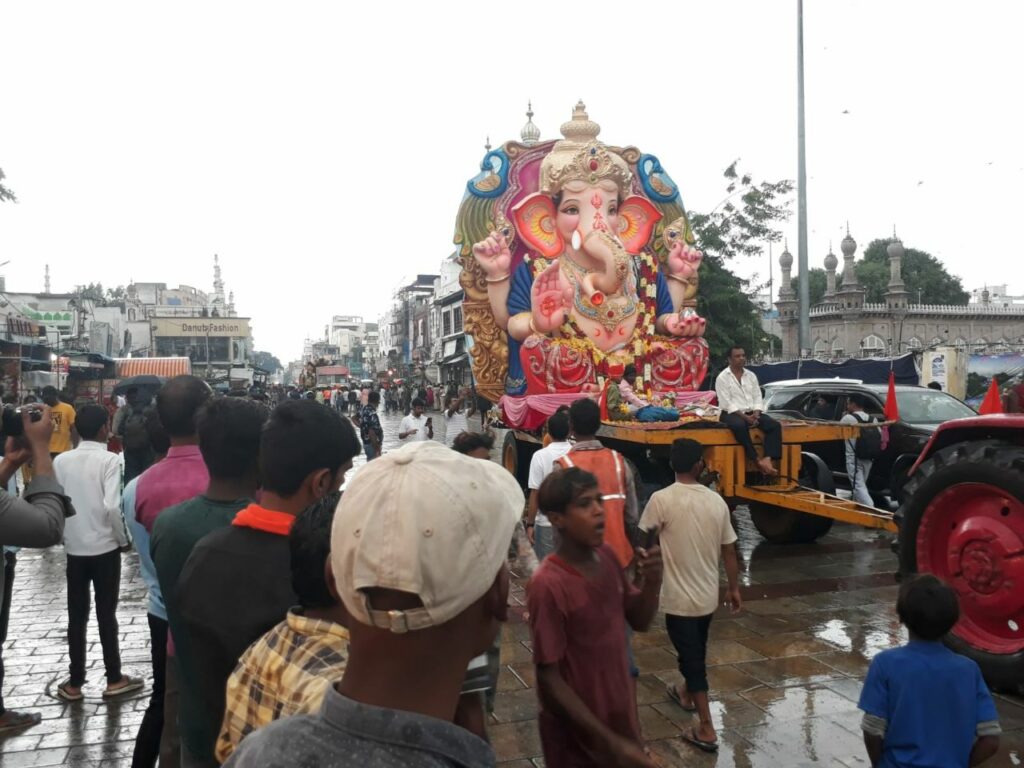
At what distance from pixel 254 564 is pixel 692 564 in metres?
2.40

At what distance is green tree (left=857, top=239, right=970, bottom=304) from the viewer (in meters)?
50.0

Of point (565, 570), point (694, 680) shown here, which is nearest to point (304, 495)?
point (565, 570)

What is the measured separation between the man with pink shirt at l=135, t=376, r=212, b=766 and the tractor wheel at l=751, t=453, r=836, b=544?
6407mm

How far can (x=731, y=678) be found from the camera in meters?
4.94

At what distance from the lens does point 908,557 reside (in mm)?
5125

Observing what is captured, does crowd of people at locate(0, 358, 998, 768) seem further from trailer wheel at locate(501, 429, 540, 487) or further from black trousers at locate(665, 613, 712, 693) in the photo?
trailer wheel at locate(501, 429, 540, 487)

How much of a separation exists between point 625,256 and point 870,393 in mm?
3961

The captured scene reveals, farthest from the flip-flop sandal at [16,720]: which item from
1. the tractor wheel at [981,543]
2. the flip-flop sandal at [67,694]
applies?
the tractor wheel at [981,543]

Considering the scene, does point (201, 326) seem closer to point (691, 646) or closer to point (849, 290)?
point (849, 290)

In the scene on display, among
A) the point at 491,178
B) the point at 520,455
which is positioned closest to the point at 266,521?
the point at 520,455

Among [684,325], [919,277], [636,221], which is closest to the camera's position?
[684,325]

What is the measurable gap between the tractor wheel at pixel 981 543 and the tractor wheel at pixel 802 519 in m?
3.27

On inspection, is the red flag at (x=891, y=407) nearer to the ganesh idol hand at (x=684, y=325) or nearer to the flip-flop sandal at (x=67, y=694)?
the ganesh idol hand at (x=684, y=325)

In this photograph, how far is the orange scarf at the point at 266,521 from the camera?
2.34m
